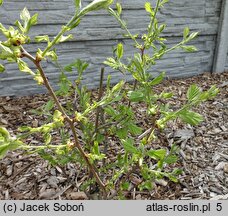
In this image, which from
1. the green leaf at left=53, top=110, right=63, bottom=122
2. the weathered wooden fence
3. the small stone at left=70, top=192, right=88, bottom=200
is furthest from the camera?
the weathered wooden fence

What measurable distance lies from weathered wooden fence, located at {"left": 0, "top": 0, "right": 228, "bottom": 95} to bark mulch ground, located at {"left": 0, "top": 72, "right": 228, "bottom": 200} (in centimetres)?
39

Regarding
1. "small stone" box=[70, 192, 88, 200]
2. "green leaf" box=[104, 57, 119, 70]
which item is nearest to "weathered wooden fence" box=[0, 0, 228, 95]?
"small stone" box=[70, 192, 88, 200]

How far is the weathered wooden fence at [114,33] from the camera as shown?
2.11m

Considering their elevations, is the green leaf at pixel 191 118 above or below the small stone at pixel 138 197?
above

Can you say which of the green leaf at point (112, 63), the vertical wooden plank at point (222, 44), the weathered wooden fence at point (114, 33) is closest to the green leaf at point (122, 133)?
the green leaf at point (112, 63)

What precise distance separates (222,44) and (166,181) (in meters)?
1.70

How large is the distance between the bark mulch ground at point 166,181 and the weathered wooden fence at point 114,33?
1.27 feet

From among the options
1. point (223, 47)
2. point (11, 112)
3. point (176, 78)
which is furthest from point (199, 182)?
point (223, 47)

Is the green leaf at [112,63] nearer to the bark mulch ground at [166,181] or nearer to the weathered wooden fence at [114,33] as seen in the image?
the bark mulch ground at [166,181]

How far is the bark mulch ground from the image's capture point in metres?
1.42

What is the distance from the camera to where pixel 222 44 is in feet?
9.06

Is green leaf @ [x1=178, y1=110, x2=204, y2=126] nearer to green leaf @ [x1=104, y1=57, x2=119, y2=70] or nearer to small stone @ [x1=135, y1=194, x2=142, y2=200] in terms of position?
green leaf @ [x1=104, y1=57, x2=119, y2=70]

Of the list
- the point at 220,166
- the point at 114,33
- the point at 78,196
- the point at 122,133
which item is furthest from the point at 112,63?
the point at 114,33

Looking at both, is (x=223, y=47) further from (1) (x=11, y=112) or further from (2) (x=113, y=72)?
(1) (x=11, y=112)
